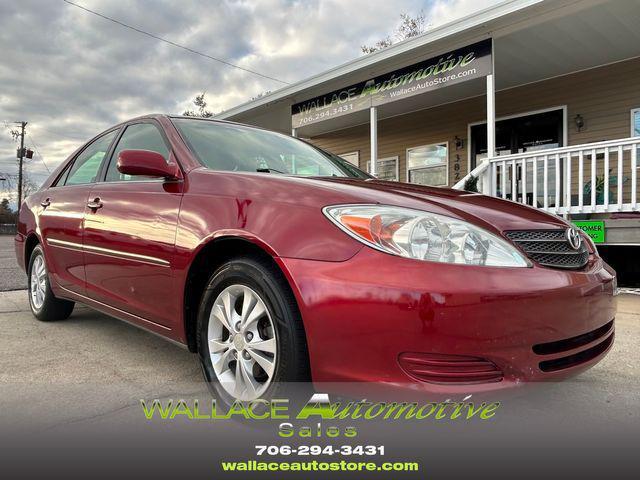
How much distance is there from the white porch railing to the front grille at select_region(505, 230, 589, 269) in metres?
4.49

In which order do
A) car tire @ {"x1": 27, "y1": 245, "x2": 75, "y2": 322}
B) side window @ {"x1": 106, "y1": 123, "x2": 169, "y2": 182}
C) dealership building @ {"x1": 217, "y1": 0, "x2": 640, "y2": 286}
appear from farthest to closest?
dealership building @ {"x1": 217, "y1": 0, "x2": 640, "y2": 286}
car tire @ {"x1": 27, "y1": 245, "x2": 75, "y2": 322}
side window @ {"x1": 106, "y1": 123, "x2": 169, "y2": 182}

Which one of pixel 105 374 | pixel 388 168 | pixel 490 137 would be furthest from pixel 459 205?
pixel 388 168

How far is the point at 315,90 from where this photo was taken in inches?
403

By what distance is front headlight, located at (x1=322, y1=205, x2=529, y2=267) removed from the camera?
1.73 metres

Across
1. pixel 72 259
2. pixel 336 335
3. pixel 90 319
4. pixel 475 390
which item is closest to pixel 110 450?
pixel 336 335

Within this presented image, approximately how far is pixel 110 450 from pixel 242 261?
2.89 ft

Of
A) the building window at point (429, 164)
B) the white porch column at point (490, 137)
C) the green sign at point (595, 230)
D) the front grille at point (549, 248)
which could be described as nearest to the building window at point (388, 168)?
the building window at point (429, 164)

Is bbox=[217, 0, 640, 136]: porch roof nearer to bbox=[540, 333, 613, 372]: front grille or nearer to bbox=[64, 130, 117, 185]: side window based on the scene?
bbox=[64, 130, 117, 185]: side window

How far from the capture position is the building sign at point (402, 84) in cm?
732

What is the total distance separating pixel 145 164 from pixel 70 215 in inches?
52.7

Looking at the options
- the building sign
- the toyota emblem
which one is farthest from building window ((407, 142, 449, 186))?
the toyota emblem

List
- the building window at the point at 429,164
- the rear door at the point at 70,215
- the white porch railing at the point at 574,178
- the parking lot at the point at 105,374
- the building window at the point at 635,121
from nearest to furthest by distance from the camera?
1. the parking lot at the point at 105,374
2. the rear door at the point at 70,215
3. the white porch railing at the point at 574,178
4. the building window at the point at 635,121
5. the building window at the point at 429,164

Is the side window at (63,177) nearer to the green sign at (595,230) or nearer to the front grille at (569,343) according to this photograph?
the front grille at (569,343)

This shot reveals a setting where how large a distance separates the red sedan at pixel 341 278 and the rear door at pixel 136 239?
1cm
